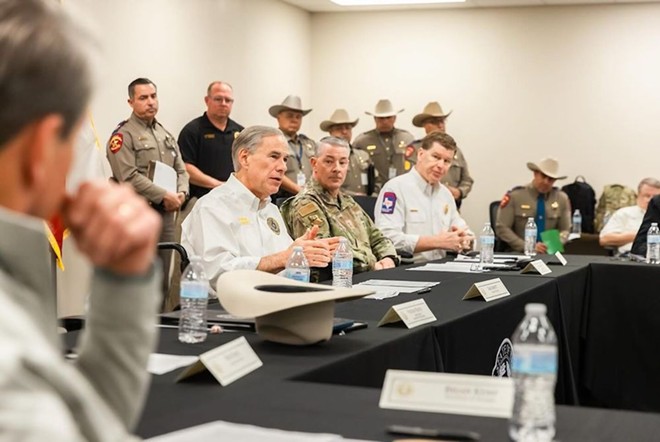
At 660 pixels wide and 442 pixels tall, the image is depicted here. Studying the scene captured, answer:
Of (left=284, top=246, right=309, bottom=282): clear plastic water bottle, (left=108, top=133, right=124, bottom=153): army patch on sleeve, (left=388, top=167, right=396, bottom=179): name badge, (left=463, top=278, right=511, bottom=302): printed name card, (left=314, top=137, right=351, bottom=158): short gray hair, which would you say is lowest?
(left=463, top=278, right=511, bottom=302): printed name card

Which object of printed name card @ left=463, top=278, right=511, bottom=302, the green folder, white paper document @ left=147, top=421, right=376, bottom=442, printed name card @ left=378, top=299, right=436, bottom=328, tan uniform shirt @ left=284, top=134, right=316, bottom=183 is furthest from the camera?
tan uniform shirt @ left=284, top=134, right=316, bottom=183

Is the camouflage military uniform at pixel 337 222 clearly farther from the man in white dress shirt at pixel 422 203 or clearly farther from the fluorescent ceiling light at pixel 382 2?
the fluorescent ceiling light at pixel 382 2

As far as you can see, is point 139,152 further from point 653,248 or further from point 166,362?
point 166,362

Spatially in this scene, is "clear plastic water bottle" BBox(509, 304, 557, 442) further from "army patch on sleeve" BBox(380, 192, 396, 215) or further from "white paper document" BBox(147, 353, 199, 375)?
"army patch on sleeve" BBox(380, 192, 396, 215)

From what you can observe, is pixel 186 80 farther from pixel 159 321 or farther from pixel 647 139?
pixel 159 321

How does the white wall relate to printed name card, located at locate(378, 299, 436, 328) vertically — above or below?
above

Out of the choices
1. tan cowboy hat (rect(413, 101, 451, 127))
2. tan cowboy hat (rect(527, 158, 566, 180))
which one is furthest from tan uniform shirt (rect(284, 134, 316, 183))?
tan cowboy hat (rect(527, 158, 566, 180))

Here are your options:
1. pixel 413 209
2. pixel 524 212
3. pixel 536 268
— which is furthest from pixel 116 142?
pixel 524 212

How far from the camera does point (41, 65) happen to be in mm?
805

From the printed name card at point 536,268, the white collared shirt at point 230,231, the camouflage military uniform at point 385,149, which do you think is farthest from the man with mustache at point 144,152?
the camouflage military uniform at point 385,149

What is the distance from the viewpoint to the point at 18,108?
793 millimetres

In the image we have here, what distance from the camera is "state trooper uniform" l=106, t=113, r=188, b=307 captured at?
6129 millimetres

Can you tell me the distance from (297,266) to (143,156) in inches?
129

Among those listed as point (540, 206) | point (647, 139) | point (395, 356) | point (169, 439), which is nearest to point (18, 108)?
point (169, 439)
